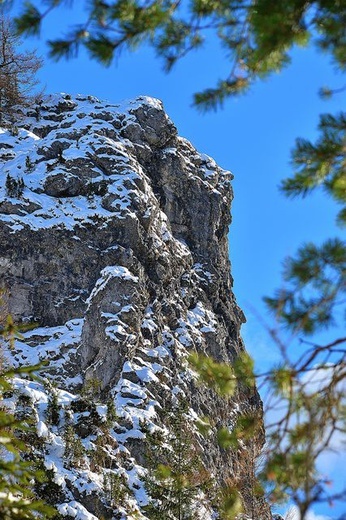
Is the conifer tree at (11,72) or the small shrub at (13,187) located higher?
the conifer tree at (11,72)

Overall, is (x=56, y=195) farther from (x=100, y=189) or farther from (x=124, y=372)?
(x=124, y=372)

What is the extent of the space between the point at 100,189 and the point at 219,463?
12280 mm

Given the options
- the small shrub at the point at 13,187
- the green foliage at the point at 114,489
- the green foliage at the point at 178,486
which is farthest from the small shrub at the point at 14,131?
the green foliage at the point at 178,486

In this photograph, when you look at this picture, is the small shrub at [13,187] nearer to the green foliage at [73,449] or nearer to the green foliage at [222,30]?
the green foliage at [73,449]

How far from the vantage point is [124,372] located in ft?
68.9

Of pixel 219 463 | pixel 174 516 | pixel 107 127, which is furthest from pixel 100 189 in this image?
pixel 174 516

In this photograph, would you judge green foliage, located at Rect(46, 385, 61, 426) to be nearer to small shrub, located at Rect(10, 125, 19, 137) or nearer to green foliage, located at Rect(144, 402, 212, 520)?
green foliage, located at Rect(144, 402, 212, 520)

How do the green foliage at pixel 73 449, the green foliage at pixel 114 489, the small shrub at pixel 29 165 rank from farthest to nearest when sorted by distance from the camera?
the small shrub at pixel 29 165, the green foliage at pixel 73 449, the green foliage at pixel 114 489

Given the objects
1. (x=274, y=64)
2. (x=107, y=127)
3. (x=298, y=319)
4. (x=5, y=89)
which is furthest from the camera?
(x=5, y=89)

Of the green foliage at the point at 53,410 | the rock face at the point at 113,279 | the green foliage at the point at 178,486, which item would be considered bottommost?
the green foliage at the point at 178,486

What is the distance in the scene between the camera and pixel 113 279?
23.3 metres

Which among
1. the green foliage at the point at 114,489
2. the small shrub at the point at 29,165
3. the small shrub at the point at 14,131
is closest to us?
the green foliage at the point at 114,489

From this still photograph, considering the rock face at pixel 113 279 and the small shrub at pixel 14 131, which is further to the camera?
the small shrub at pixel 14 131

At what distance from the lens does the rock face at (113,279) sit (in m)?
17.2
